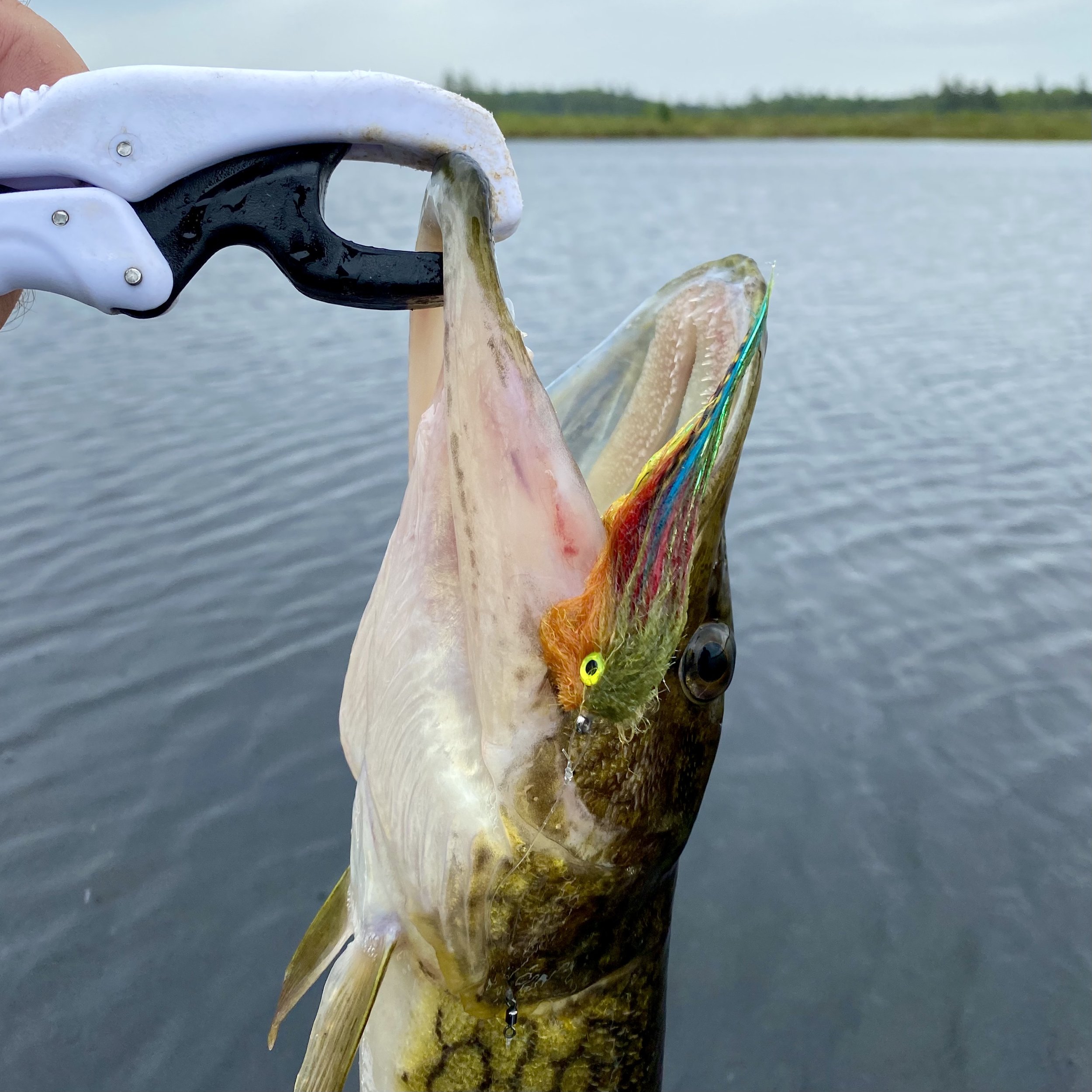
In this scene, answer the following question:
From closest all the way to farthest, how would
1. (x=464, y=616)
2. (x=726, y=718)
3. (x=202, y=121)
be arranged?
(x=202, y=121), (x=464, y=616), (x=726, y=718)

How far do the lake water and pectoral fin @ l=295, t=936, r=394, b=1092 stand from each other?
Result: 166 centimetres

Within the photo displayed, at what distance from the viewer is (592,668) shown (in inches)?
62.5

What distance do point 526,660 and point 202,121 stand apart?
964 millimetres

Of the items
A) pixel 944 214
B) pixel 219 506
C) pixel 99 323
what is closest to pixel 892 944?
pixel 219 506

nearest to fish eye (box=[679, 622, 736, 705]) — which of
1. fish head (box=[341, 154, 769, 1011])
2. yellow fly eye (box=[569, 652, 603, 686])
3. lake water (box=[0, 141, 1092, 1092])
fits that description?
fish head (box=[341, 154, 769, 1011])

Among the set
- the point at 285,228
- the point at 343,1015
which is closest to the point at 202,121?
the point at 285,228

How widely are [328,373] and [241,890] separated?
22.5 feet

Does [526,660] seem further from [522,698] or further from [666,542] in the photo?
[666,542]

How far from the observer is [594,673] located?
5.22ft

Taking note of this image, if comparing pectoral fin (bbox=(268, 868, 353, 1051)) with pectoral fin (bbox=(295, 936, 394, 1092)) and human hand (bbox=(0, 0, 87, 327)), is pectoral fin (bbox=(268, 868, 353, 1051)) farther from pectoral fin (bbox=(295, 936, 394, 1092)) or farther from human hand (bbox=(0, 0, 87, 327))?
human hand (bbox=(0, 0, 87, 327))

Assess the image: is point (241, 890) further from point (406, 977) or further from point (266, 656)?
point (406, 977)

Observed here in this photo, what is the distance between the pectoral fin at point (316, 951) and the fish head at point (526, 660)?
123mm

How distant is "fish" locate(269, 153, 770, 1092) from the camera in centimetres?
156

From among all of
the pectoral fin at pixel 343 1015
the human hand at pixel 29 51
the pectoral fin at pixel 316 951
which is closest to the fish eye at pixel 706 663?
the pectoral fin at pixel 343 1015
